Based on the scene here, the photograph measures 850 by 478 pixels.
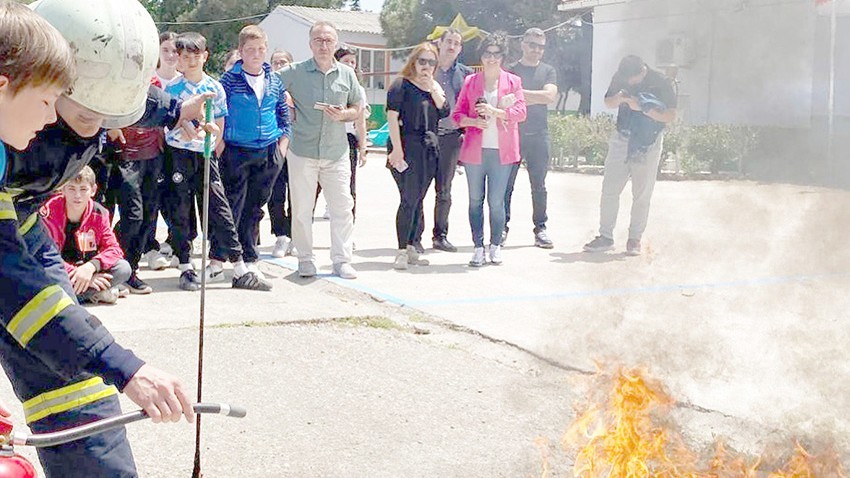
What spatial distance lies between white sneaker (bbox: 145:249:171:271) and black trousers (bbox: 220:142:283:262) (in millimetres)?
840

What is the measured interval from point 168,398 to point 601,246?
6907 millimetres

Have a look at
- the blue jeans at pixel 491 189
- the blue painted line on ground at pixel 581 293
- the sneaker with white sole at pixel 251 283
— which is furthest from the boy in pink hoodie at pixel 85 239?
the blue jeans at pixel 491 189

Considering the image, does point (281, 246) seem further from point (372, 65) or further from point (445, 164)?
point (372, 65)

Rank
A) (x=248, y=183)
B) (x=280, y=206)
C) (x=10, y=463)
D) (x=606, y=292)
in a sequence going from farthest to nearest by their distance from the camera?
1. (x=280, y=206)
2. (x=248, y=183)
3. (x=606, y=292)
4. (x=10, y=463)

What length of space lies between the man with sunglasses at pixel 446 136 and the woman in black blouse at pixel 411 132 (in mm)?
347

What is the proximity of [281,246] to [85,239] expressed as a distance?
2.94 meters

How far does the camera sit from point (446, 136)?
899 centimetres

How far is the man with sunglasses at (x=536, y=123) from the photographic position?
28.5 ft

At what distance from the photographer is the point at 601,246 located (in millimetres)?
8914

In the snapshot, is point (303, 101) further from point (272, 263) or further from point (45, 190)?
point (45, 190)

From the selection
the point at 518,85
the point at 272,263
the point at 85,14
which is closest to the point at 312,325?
the point at 272,263

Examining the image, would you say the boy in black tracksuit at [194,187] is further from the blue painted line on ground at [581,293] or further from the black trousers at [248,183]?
the blue painted line on ground at [581,293]

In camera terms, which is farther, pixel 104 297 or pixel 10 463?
pixel 104 297

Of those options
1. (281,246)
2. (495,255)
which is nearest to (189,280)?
(281,246)
